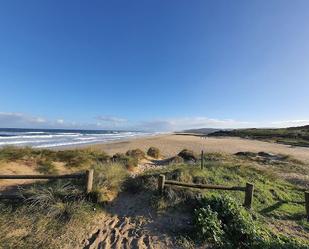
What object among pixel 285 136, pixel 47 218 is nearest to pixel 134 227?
pixel 47 218

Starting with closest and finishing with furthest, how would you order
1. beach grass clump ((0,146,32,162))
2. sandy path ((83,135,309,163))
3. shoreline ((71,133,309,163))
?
beach grass clump ((0,146,32,162)) → shoreline ((71,133,309,163)) → sandy path ((83,135,309,163))

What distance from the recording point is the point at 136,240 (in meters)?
5.97

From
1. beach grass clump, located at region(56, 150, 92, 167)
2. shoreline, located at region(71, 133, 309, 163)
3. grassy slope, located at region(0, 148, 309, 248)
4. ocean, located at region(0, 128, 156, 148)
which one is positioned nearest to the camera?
grassy slope, located at region(0, 148, 309, 248)

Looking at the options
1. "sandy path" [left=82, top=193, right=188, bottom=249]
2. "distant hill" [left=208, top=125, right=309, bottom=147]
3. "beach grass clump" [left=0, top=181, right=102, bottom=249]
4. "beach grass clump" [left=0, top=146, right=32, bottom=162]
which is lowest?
"sandy path" [left=82, top=193, right=188, bottom=249]

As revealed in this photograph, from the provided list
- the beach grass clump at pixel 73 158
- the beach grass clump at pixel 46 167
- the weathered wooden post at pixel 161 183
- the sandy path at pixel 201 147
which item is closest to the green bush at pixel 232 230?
the weathered wooden post at pixel 161 183

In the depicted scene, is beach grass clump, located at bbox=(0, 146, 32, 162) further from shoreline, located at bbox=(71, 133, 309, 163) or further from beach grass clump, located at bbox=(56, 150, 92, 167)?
shoreline, located at bbox=(71, 133, 309, 163)

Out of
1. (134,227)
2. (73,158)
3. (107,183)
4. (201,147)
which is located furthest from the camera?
(201,147)

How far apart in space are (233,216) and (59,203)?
16.2 ft

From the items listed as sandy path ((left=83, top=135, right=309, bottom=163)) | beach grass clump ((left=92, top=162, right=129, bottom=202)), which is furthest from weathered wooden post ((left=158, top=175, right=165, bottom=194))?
sandy path ((left=83, top=135, right=309, bottom=163))

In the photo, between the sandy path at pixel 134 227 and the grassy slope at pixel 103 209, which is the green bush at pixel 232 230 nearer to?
the sandy path at pixel 134 227

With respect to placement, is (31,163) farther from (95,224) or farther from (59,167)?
(95,224)

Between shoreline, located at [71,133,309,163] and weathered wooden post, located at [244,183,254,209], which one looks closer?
weathered wooden post, located at [244,183,254,209]

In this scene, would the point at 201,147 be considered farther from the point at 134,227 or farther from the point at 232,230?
the point at 134,227

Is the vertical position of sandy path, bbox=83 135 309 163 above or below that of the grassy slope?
above
